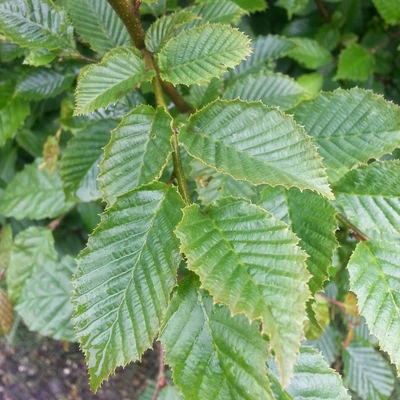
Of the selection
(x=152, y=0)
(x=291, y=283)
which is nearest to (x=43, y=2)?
(x=152, y=0)

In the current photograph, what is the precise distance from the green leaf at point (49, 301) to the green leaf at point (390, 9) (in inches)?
50.1

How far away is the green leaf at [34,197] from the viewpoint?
1280mm

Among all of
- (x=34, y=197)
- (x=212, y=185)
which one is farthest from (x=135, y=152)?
(x=34, y=197)

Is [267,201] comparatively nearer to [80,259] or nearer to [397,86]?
[80,259]

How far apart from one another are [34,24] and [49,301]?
813 mm

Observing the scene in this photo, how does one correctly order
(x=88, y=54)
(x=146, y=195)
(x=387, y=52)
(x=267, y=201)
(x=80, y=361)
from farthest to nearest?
(x=80, y=361)
(x=387, y=52)
(x=88, y=54)
(x=267, y=201)
(x=146, y=195)

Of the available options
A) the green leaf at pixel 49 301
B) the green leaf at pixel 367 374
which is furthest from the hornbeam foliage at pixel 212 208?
the green leaf at pixel 367 374

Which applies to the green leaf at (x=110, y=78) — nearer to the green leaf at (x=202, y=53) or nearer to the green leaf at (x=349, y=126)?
the green leaf at (x=202, y=53)

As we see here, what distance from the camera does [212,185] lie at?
89cm

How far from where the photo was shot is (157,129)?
27.5 inches

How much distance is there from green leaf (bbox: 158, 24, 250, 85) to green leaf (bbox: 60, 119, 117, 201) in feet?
1.03

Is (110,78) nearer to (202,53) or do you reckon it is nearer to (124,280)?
(202,53)

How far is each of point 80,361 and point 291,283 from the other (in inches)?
69.5

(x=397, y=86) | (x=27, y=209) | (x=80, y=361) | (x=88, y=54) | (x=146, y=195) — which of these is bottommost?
(x=80, y=361)
